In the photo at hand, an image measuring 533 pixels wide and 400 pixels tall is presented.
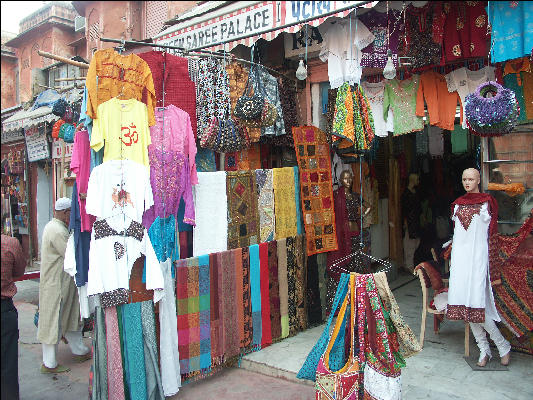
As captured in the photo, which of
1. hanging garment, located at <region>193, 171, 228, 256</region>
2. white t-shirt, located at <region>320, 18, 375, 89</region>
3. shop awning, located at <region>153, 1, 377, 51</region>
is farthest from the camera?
white t-shirt, located at <region>320, 18, 375, 89</region>

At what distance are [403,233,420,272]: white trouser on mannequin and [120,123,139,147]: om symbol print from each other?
601cm

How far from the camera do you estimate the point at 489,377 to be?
432cm

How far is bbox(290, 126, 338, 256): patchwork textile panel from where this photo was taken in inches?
236

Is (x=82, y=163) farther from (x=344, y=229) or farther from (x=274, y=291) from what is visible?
(x=344, y=229)

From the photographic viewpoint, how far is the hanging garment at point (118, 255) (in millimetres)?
3973

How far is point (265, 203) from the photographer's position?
5598mm

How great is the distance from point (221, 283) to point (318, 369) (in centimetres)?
178

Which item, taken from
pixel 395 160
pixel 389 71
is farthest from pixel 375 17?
pixel 395 160

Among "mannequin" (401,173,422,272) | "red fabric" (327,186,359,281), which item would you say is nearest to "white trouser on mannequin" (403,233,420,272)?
"mannequin" (401,173,422,272)

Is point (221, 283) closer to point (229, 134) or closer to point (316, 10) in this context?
point (229, 134)

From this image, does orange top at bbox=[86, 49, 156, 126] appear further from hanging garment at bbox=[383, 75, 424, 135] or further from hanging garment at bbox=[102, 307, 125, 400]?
hanging garment at bbox=[383, 75, 424, 135]

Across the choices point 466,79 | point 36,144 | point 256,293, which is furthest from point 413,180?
point 36,144

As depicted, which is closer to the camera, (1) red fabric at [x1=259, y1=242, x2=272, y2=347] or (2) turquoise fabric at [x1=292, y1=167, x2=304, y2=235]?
(1) red fabric at [x1=259, y1=242, x2=272, y2=347]

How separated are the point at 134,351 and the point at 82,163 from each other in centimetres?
184
